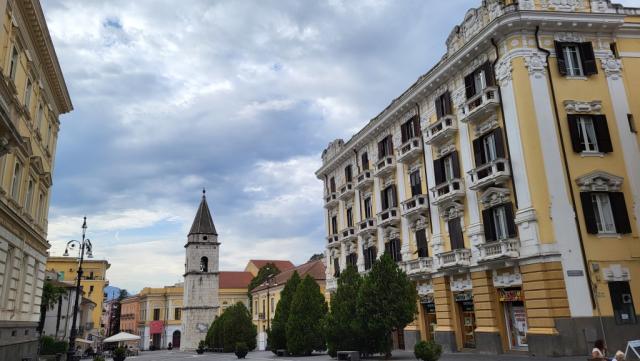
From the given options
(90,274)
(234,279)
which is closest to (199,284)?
(90,274)

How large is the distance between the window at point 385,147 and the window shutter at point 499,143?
10.4 meters

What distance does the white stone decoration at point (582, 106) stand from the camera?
22.8 metres

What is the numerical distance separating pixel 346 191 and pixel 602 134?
63.5 feet

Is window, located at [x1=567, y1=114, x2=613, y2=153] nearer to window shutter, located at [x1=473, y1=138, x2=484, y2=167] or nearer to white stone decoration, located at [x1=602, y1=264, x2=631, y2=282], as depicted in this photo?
window shutter, located at [x1=473, y1=138, x2=484, y2=167]

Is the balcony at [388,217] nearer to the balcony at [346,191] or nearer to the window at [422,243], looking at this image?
the window at [422,243]

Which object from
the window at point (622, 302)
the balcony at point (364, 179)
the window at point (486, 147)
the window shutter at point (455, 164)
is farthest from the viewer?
the balcony at point (364, 179)

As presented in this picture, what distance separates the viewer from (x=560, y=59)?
23328mm

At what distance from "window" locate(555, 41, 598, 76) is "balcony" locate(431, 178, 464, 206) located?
23.6ft

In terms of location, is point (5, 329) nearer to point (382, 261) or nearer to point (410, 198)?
point (382, 261)

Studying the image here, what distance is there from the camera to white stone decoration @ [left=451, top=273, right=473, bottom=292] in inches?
980

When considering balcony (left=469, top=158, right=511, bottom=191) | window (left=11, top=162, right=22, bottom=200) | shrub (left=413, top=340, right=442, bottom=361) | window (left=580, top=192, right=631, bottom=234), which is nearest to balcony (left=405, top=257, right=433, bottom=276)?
balcony (left=469, top=158, right=511, bottom=191)

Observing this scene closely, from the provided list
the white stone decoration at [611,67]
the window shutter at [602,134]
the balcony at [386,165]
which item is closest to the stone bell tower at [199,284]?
the balcony at [386,165]

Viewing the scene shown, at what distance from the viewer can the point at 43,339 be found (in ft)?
117

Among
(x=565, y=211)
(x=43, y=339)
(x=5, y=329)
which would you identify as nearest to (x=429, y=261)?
(x=565, y=211)
